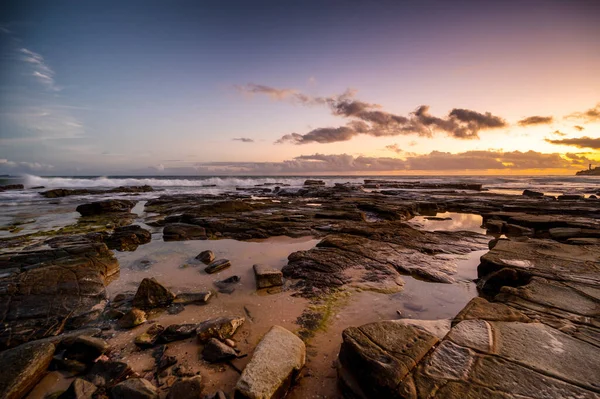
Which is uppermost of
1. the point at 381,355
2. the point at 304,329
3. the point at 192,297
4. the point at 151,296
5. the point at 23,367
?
the point at 381,355

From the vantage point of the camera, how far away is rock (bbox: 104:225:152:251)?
898 centimetres

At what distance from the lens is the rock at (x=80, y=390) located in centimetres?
280

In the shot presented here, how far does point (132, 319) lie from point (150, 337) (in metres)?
0.64

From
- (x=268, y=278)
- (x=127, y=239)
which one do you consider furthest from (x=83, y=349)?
(x=127, y=239)

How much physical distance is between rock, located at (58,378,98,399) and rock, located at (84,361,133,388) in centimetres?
7

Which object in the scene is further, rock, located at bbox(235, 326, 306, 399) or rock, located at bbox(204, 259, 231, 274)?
rock, located at bbox(204, 259, 231, 274)

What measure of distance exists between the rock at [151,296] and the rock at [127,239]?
4712mm

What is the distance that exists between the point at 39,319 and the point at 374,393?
5.17 metres

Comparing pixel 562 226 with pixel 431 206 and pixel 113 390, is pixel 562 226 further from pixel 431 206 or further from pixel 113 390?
pixel 113 390

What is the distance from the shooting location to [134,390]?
2.75m

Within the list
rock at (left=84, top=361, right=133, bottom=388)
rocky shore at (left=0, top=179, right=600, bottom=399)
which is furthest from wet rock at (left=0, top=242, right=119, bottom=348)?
rock at (left=84, top=361, right=133, bottom=388)

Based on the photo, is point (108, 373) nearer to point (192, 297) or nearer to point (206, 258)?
point (192, 297)

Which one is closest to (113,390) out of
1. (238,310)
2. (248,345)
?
(248,345)

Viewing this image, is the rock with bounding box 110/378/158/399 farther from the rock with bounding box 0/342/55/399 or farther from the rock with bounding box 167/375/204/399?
the rock with bounding box 0/342/55/399
